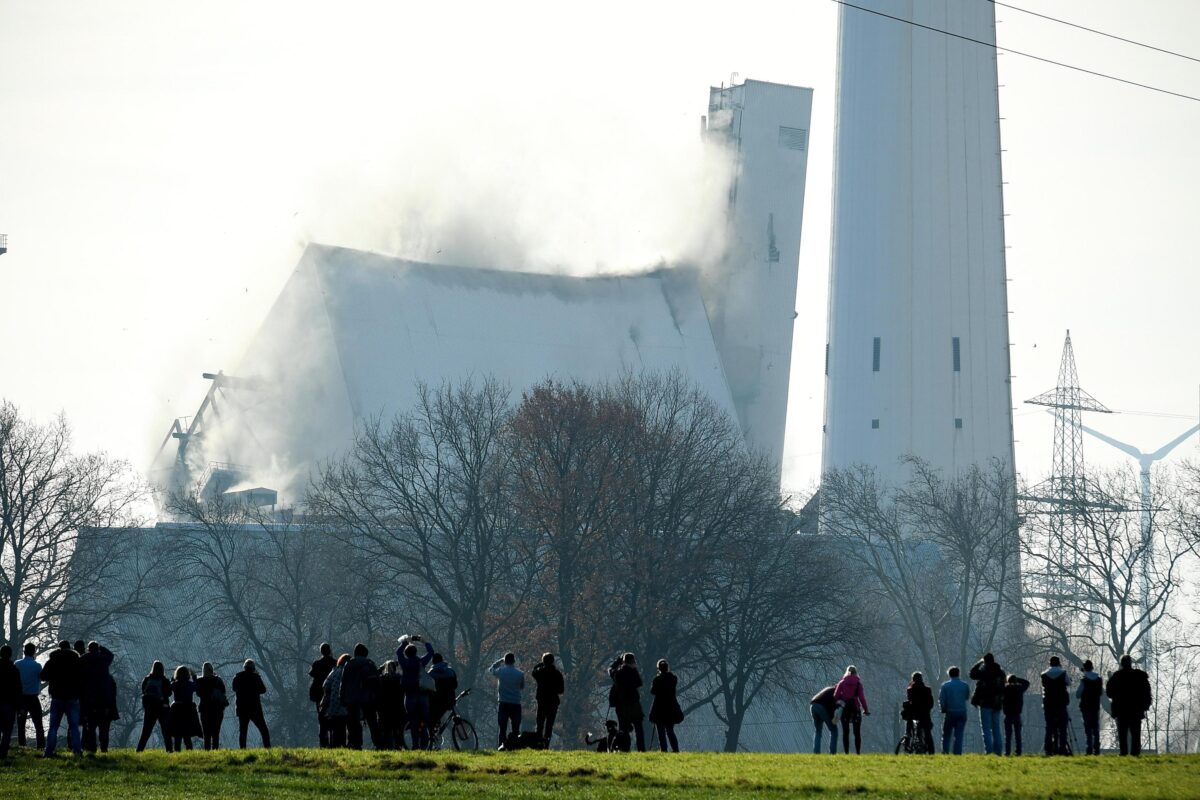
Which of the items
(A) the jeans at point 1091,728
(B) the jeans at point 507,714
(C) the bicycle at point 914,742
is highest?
(A) the jeans at point 1091,728

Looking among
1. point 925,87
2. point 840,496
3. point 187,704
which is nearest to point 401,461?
point 840,496

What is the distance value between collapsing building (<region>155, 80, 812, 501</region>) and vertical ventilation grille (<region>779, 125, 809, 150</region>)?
64 millimetres

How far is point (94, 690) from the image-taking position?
80.1ft

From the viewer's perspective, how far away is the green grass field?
19.2m

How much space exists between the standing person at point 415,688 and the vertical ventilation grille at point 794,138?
58.9 m

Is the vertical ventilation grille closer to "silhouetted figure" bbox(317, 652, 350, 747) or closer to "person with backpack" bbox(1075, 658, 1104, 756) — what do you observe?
"person with backpack" bbox(1075, 658, 1104, 756)

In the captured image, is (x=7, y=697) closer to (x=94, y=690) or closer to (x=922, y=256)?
(x=94, y=690)

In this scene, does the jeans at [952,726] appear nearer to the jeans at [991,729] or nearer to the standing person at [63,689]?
the jeans at [991,729]

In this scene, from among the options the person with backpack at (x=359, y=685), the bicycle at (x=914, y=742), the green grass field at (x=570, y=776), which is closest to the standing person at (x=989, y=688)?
the bicycle at (x=914, y=742)

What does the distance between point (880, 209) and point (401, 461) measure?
2874 cm

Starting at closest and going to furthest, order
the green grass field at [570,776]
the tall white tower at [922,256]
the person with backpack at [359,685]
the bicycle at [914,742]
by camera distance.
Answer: the green grass field at [570,776] < the person with backpack at [359,685] < the bicycle at [914,742] < the tall white tower at [922,256]

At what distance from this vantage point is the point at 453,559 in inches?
1773

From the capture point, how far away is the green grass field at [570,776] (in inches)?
755

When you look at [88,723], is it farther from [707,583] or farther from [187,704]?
[707,583]
